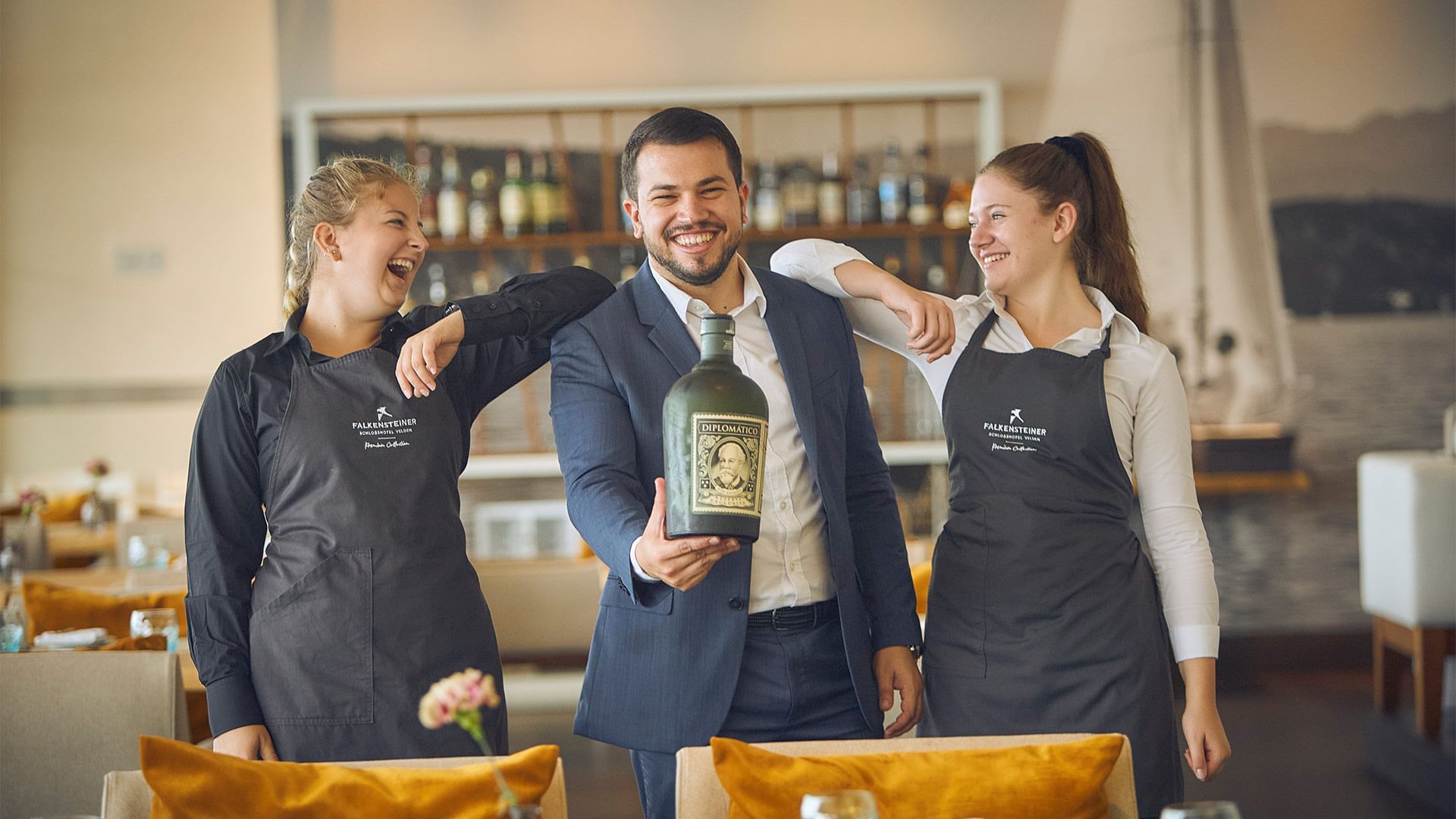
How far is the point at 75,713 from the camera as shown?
2254 millimetres

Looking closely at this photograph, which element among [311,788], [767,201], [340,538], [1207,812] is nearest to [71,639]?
[340,538]

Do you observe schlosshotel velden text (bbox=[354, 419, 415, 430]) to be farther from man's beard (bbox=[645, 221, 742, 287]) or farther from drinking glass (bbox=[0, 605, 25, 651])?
drinking glass (bbox=[0, 605, 25, 651])

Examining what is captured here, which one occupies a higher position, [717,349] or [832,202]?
[832,202]

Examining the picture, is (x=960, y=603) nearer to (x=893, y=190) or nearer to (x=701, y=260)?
(x=701, y=260)

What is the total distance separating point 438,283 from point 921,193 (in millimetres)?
2270

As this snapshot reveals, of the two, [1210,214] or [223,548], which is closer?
[223,548]

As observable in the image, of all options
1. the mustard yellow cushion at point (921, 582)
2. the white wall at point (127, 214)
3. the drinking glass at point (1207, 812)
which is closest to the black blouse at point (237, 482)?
the drinking glass at point (1207, 812)

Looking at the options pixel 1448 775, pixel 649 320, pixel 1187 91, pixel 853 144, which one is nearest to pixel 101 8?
pixel 853 144

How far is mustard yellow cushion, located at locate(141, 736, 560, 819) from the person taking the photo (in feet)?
4.30

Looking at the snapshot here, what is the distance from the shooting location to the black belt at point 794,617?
172 centimetres

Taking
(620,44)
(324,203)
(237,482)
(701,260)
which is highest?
(620,44)

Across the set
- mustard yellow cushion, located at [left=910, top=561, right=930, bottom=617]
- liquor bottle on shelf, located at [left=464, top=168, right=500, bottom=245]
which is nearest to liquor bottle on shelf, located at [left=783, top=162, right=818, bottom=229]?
liquor bottle on shelf, located at [left=464, top=168, right=500, bottom=245]

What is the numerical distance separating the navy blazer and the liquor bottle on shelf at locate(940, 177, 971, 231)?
3.92 meters

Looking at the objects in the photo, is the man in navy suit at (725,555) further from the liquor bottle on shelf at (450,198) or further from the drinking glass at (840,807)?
Result: the liquor bottle on shelf at (450,198)
